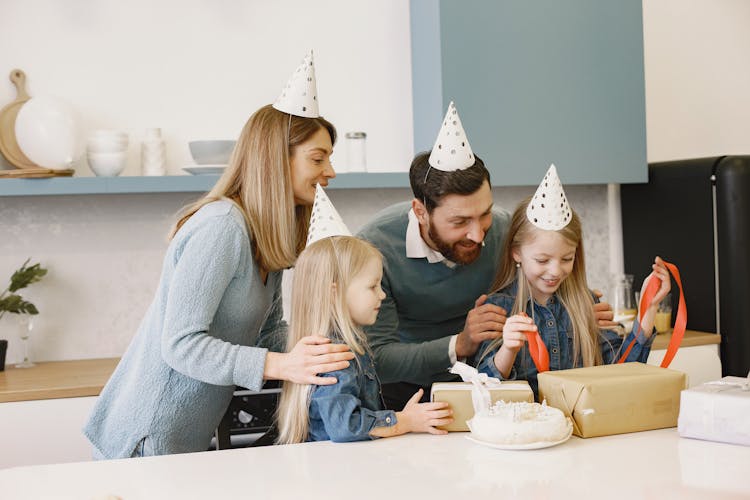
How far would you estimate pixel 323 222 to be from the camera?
1.75m

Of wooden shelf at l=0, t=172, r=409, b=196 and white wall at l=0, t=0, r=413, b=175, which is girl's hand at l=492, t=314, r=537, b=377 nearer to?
wooden shelf at l=0, t=172, r=409, b=196

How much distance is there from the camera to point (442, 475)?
136 cm

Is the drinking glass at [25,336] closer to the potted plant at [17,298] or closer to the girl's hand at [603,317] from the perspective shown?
the potted plant at [17,298]

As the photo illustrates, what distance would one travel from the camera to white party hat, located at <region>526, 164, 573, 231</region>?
6.53ft

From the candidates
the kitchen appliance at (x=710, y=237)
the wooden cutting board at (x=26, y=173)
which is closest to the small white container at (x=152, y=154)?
the wooden cutting board at (x=26, y=173)

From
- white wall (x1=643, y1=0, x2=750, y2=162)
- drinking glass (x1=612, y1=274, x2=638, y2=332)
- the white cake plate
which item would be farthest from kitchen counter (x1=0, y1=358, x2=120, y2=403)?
white wall (x1=643, y1=0, x2=750, y2=162)

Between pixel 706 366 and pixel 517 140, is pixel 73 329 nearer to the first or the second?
pixel 517 140

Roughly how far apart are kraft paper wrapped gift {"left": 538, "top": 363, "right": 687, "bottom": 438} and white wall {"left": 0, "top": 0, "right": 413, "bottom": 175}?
5.92 feet

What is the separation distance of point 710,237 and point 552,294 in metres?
1.27

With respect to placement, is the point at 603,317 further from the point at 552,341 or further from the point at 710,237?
the point at 710,237

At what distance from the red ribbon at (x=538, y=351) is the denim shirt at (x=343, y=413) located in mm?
341

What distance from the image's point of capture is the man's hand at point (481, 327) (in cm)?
196

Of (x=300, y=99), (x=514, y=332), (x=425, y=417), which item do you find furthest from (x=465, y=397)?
(x=300, y=99)

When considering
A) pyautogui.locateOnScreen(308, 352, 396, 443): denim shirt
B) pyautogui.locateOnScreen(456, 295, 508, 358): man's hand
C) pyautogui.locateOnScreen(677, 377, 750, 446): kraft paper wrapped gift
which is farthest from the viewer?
pyautogui.locateOnScreen(456, 295, 508, 358): man's hand
